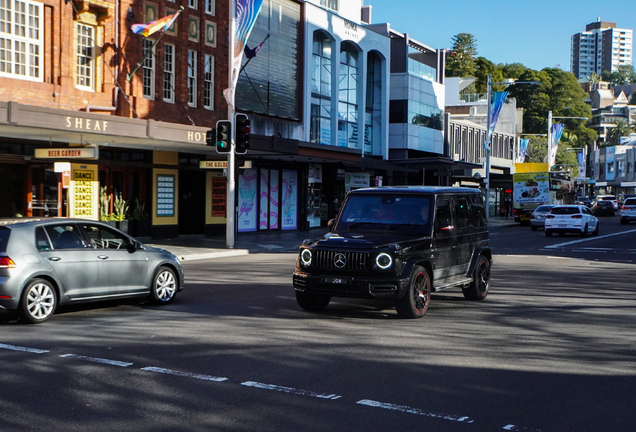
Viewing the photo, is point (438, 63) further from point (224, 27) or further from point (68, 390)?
point (68, 390)

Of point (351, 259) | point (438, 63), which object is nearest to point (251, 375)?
point (351, 259)

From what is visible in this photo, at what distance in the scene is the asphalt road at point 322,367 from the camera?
605 cm

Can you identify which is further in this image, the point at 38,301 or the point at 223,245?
the point at 223,245

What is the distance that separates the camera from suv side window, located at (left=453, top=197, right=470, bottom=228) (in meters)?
12.5

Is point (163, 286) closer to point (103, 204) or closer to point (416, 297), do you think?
point (416, 297)

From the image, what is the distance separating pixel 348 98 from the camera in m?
43.5

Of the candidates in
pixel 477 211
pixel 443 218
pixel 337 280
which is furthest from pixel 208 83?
pixel 337 280

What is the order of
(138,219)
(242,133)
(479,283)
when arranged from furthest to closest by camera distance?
(138,219)
(242,133)
(479,283)

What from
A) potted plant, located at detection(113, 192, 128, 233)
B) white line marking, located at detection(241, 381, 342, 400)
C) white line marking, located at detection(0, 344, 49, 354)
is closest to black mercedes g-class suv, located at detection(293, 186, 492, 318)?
white line marking, located at detection(241, 381, 342, 400)

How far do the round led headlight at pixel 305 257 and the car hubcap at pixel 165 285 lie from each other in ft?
8.88

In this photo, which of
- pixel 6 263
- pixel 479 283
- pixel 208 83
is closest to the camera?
pixel 6 263

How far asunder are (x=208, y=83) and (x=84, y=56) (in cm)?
641

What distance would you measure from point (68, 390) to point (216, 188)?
82.9 ft

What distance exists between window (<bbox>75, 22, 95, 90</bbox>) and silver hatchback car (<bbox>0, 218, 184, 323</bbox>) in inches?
565
